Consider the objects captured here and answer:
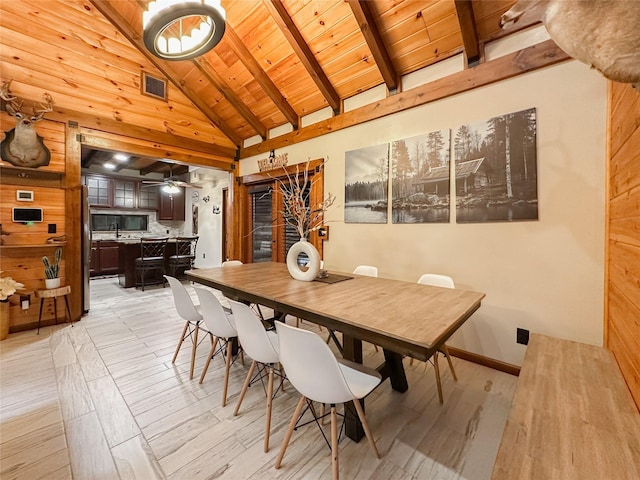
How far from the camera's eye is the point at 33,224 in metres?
3.30

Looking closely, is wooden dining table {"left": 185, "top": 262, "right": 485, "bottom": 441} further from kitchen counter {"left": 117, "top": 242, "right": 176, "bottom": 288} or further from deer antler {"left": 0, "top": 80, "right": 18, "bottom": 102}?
kitchen counter {"left": 117, "top": 242, "right": 176, "bottom": 288}

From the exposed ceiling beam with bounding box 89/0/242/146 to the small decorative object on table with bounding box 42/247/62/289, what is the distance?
303 cm

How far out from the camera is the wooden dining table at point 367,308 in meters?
1.14

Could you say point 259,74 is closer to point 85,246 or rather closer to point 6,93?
point 6,93

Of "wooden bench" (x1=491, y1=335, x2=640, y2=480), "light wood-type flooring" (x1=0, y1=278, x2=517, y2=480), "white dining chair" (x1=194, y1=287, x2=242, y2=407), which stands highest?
"white dining chair" (x1=194, y1=287, x2=242, y2=407)

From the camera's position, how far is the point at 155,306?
4.26 m

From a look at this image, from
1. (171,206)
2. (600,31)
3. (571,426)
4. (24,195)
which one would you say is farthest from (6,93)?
(571,426)

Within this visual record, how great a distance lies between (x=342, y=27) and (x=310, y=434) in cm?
370

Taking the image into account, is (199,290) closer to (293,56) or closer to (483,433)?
(483,433)

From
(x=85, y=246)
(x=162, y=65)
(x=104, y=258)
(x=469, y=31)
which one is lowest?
(x=104, y=258)

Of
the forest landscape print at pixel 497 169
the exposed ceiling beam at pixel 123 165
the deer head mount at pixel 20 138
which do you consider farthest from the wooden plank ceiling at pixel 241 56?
the exposed ceiling beam at pixel 123 165

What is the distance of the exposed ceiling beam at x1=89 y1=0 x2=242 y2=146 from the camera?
11.3ft

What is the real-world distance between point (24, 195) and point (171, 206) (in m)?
4.94

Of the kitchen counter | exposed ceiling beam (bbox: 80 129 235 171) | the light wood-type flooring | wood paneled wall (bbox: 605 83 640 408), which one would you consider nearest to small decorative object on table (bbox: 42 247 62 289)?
the light wood-type flooring
